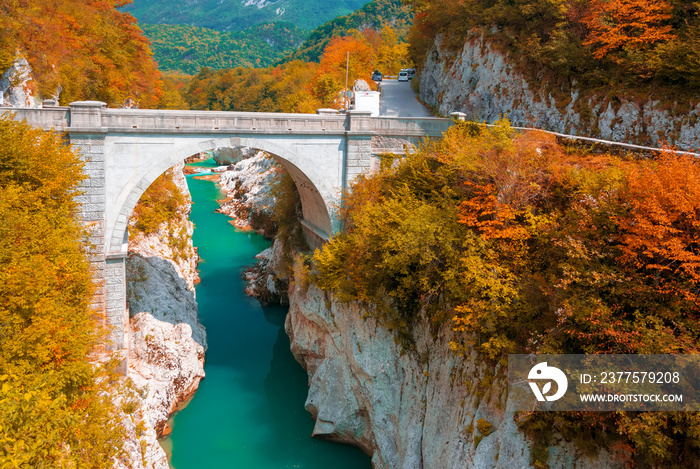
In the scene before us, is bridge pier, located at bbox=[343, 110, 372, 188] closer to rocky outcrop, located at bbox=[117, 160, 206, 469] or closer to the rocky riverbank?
the rocky riverbank

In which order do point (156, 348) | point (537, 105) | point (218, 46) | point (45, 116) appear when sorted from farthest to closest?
point (218, 46), point (537, 105), point (156, 348), point (45, 116)

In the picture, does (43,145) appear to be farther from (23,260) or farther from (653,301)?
(653,301)

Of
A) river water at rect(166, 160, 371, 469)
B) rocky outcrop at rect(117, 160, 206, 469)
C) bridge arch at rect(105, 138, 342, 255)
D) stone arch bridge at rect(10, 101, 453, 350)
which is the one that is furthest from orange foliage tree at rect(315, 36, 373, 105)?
bridge arch at rect(105, 138, 342, 255)

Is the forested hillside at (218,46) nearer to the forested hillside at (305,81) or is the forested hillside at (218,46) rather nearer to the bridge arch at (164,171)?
the forested hillside at (305,81)

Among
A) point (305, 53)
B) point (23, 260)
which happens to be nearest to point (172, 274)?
point (23, 260)

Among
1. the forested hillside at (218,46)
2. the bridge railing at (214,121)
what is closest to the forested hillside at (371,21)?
the forested hillside at (218,46)

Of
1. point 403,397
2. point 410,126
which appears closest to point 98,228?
point 403,397

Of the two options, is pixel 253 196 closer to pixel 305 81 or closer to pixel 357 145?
pixel 305 81
